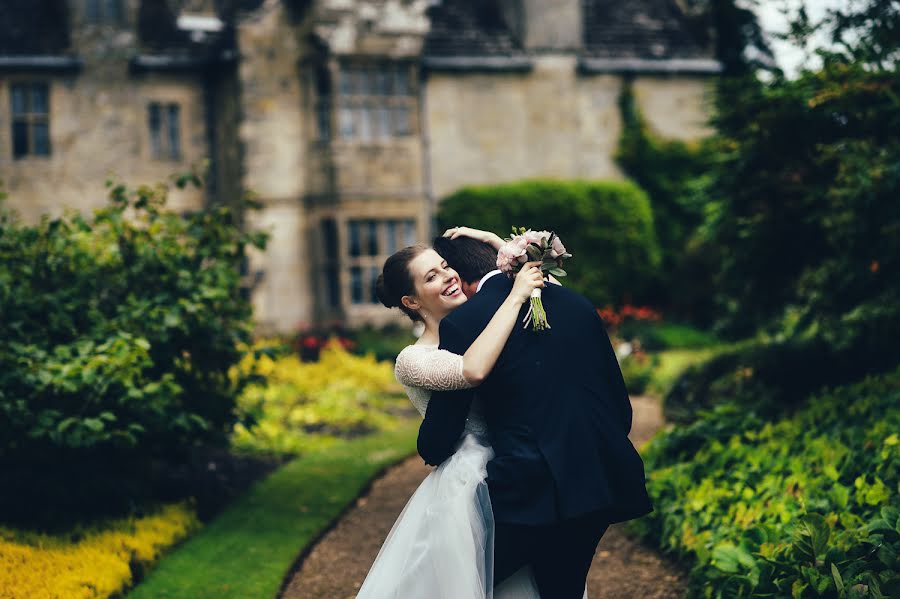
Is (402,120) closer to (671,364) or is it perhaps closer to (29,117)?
(671,364)

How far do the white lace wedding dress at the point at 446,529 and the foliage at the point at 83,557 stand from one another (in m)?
2.36

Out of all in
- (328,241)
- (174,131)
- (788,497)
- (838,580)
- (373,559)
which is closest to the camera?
(838,580)

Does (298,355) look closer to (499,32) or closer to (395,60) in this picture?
(395,60)

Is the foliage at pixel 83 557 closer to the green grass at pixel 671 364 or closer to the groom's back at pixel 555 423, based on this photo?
the groom's back at pixel 555 423

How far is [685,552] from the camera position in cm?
574

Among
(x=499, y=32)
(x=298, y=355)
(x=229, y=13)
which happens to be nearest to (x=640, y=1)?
(x=499, y=32)

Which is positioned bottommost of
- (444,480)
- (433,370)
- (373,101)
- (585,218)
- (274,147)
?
(585,218)

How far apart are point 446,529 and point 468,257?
104 centimetres

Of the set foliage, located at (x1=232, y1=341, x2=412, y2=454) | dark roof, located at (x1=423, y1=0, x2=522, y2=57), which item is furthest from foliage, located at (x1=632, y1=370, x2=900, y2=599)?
dark roof, located at (x1=423, y1=0, x2=522, y2=57)

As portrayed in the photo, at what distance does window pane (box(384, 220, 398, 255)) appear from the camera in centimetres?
1859

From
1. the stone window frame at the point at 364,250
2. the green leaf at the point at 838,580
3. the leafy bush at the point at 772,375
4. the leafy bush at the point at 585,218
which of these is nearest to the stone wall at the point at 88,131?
the stone window frame at the point at 364,250

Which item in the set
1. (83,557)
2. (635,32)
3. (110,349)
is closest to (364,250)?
(635,32)

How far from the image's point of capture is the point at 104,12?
19.2 m

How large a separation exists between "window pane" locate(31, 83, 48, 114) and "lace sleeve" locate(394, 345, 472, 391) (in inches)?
698
